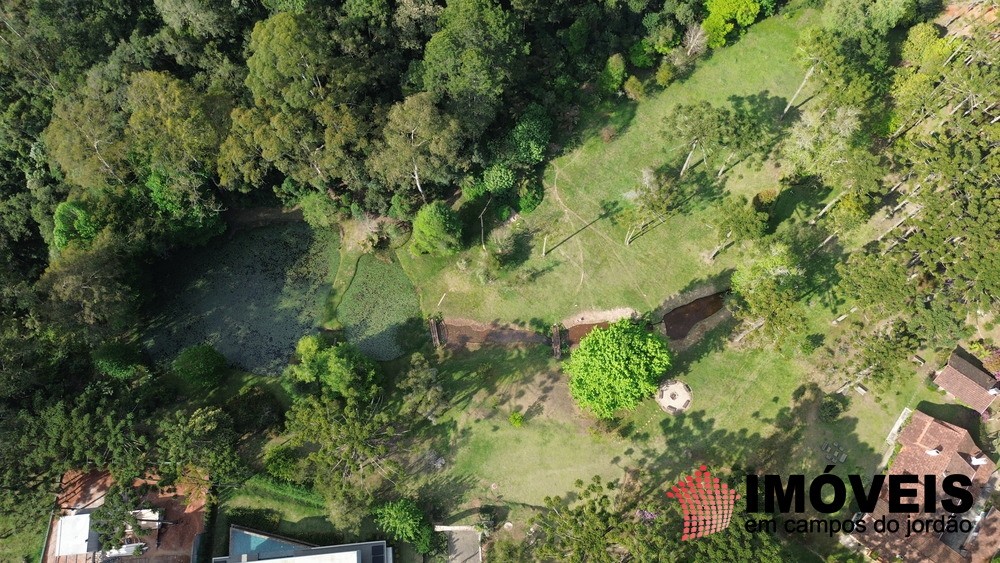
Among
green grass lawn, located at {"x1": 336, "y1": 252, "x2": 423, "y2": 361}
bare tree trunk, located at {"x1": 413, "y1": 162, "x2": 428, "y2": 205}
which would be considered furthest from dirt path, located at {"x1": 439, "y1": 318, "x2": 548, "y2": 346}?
bare tree trunk, located at {"x1": 413, "y1": 162, "x2": 428, "y2": 205}

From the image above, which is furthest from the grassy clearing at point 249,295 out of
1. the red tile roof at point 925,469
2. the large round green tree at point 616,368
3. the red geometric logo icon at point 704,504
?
the red tile roof at point 925,469

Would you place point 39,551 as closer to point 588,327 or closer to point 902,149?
point 588,327

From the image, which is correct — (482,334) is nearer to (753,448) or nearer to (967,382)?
(753,448)

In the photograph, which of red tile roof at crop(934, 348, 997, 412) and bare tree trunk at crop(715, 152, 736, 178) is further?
bare tree trunk at crop(715, 152, 736, 178)

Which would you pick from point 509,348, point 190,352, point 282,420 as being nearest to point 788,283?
point 509,348

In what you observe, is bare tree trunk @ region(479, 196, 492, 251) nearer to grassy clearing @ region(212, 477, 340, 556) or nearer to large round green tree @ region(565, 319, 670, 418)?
large round green tree @ region(565, 319, 670, 418)

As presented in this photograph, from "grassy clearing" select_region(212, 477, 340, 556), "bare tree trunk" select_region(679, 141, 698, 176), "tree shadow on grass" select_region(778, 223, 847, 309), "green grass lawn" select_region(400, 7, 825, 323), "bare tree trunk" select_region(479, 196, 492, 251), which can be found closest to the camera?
"grassy clearing" select_region(212, 477, 340, 556)
